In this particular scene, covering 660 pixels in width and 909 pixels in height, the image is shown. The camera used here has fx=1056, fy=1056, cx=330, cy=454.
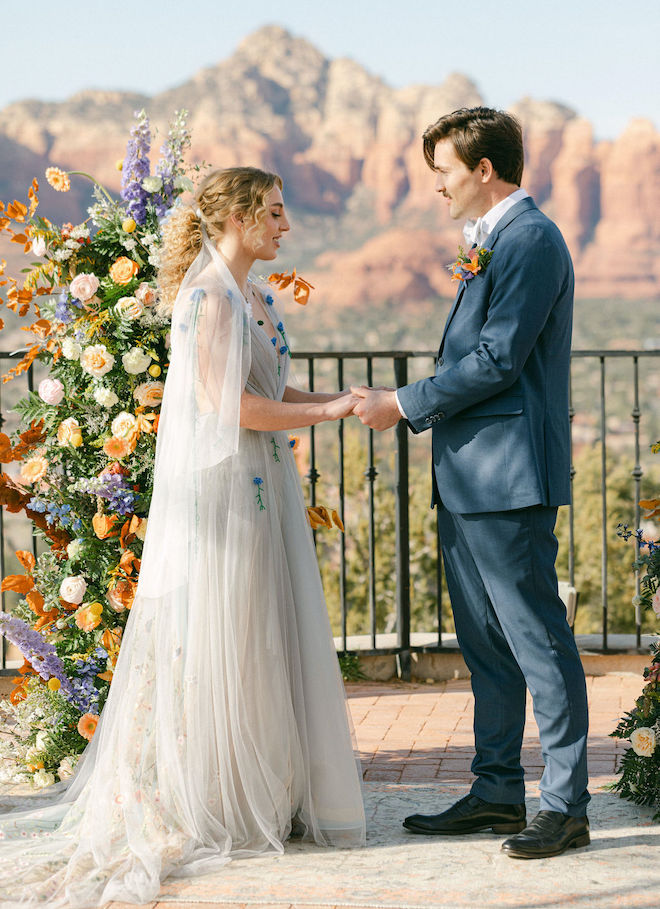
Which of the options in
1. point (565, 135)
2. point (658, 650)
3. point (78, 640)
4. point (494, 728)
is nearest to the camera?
point (494, 728)

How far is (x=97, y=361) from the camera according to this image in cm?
312

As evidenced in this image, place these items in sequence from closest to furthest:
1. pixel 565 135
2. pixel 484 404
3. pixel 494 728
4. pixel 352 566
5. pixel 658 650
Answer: pixel 484 404
pixel 494 728
pixel 658 650
pixel 352 566
pixel 565 135

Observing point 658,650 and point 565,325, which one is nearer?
point 565,325

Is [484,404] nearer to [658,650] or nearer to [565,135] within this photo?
[658,650]

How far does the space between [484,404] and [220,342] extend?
690 mm

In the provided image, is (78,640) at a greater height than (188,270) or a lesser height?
lesser

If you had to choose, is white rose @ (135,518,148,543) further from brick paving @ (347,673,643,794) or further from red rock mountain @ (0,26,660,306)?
red rock mountain @ (0,26,660,306)

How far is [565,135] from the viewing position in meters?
67.4

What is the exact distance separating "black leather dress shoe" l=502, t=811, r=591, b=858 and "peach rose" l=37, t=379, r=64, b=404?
1806 mm

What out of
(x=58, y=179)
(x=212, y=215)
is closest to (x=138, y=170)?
(x=58, y=179)

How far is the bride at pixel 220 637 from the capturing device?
2.68 meters

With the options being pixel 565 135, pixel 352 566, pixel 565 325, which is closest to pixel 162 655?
pixel 565 325

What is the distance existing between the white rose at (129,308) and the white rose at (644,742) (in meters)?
1.88

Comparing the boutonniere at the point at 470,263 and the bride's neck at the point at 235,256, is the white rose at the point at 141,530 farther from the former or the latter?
the boutonniere at the point at 470,263
